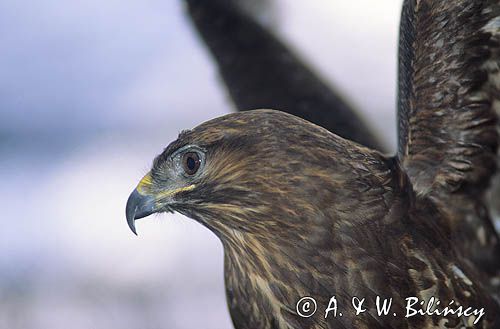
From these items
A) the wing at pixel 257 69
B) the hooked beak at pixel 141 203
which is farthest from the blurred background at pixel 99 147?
the hooked beak at pixel 141 203

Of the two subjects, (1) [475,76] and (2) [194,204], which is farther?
(2) [194,204]

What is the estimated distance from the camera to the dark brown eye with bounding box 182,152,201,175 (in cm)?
127

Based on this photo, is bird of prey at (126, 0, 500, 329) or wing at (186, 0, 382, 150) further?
wing at (186, 0, 382, 150)

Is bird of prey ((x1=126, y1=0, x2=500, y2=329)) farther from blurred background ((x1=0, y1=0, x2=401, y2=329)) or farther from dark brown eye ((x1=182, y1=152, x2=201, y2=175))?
blurred background ((x1=0, y1=0, x2=401, y2=329))

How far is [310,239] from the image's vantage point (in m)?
1.22

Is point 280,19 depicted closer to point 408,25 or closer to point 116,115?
point 116,115

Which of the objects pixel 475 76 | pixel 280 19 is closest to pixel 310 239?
pixel 475 76

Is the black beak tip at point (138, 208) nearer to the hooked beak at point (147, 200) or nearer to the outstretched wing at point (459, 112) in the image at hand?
the hooked beak at point (147, 200)

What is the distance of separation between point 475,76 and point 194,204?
1.59 ft

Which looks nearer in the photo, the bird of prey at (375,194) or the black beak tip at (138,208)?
the bird of prey at (375,194)
